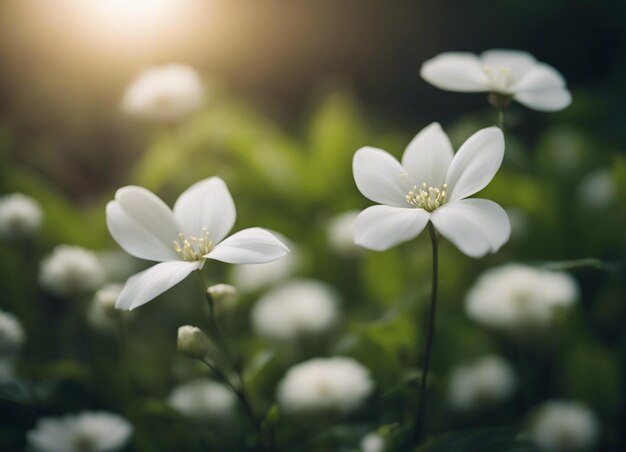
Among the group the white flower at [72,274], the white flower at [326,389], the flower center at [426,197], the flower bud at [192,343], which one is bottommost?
the white flower at [326,389]

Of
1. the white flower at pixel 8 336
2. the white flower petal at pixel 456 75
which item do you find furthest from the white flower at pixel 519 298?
the white flower at pixel 8 336

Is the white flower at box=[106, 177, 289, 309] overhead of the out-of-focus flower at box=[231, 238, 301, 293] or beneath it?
beneath

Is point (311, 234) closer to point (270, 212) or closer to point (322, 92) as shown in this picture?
point (270, 212)

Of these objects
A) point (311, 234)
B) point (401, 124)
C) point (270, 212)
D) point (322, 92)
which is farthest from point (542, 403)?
point (322, 92)

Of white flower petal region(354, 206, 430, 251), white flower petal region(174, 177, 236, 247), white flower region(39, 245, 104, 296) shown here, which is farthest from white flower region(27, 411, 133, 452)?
white flower petal region(354, 206, 430, 251)

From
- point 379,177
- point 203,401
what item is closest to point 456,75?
point 379,177

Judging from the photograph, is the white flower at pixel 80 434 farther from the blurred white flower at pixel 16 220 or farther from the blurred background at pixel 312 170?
the blurred white flower at pixel 16 220

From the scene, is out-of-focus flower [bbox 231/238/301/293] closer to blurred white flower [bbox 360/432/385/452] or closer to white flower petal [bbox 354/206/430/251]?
blurred white flower [bbox 360/432/385/452]
